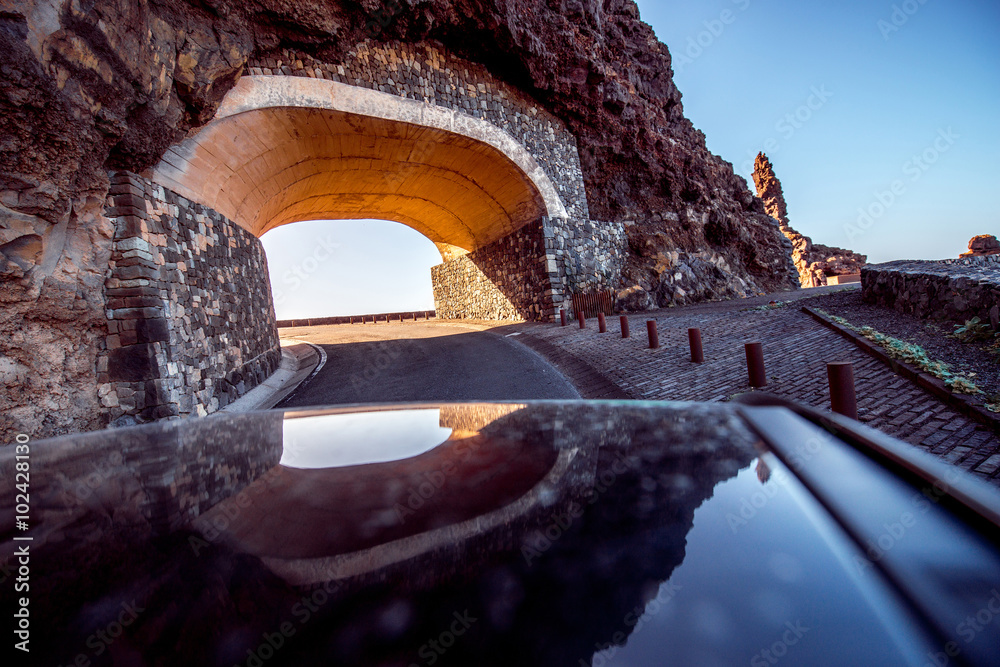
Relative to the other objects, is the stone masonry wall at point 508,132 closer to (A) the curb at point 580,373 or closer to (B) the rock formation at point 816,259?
(A) the curb at point 580,373

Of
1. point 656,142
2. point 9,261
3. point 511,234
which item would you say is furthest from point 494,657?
point 656,142

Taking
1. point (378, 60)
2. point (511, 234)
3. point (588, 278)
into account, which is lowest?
point (588, 278)

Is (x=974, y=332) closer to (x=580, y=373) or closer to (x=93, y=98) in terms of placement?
(x=580, y=373)

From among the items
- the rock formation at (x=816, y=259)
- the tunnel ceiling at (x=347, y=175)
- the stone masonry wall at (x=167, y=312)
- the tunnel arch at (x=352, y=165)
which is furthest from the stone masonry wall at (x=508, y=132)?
the rock formation at (x=816, y=259)

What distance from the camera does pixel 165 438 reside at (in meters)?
1.45

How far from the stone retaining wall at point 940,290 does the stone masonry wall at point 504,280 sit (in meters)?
7.77

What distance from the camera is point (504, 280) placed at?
15859mm

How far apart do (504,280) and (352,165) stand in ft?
20.9

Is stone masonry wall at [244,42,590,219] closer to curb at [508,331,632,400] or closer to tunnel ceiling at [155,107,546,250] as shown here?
tunnel ceiling at [155,107,546,250]

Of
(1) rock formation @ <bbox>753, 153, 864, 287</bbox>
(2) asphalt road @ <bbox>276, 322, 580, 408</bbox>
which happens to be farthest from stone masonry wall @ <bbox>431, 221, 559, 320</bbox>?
(1) rock formation @ <bbox>753, 153, 864, 287</bbox>

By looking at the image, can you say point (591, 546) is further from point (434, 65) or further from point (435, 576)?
point (434, 65)

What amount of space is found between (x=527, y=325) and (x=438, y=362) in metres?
5.22

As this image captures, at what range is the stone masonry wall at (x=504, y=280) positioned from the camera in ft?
45.5

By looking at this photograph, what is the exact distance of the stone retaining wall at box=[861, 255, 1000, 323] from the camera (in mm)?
6012
